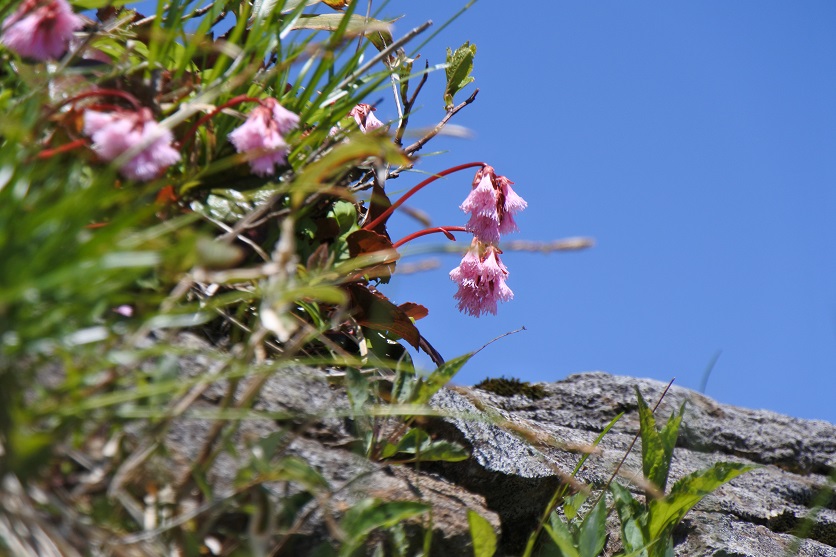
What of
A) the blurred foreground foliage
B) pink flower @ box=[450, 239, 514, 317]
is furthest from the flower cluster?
the blurred foreground foliage

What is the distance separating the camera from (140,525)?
3.38ft

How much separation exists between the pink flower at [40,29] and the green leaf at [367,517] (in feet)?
3.05

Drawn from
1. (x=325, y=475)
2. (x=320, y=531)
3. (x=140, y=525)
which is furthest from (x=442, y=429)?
(x=140, y=525)

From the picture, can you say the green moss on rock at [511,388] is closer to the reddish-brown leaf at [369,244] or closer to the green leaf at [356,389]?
the reddish-brown leaf at [369,244]

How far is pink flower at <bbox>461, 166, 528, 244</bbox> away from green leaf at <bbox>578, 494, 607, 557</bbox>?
36.1 inches

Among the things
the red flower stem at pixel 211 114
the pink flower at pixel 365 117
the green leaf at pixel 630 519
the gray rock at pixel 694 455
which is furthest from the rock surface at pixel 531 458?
the pink flower at pixel 365 117

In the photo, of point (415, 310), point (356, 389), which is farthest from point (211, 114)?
point (415, 310)

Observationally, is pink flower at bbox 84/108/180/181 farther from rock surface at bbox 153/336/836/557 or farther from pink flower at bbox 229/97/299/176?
rock surface at bbox 153/336/836/557

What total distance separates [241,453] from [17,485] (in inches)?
15.6

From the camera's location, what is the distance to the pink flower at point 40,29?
4.67 feet

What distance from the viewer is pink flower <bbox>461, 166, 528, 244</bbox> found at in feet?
8.04

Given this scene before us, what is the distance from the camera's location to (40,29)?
1.43 meters

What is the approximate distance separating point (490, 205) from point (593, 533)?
3.42 ft

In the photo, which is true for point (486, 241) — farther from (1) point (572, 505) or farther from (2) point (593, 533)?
(2) point (593, 533)
